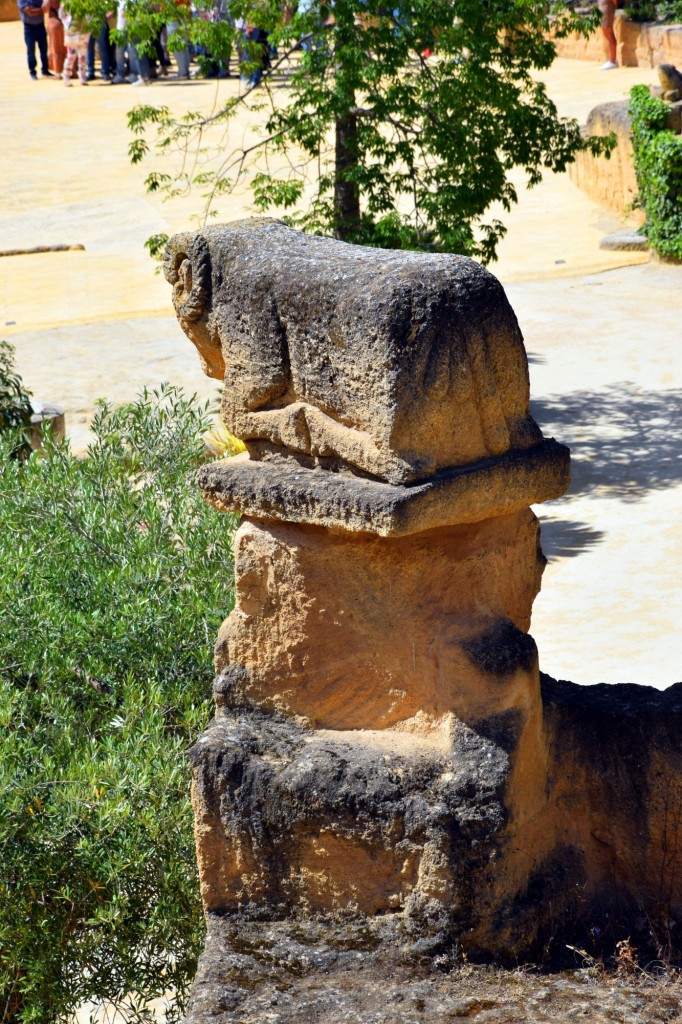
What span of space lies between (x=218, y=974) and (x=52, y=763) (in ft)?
3.77

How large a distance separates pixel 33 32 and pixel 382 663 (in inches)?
953

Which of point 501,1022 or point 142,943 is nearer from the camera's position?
point 501,1022

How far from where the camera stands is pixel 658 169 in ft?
44.9

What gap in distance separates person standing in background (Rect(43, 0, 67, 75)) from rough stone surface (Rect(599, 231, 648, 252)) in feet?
43.4

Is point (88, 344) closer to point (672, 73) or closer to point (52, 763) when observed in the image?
point (672, 73)

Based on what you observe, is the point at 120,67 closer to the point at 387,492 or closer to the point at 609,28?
the point at 609,28

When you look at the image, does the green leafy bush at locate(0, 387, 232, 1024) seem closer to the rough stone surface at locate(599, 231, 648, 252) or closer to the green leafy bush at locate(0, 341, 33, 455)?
the green leafy bush at locate(0, 341, 33, 455)

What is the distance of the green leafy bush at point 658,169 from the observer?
13.5 meters

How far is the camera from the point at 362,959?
3.29m

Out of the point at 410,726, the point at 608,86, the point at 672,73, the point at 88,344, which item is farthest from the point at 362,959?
the point at 608,86

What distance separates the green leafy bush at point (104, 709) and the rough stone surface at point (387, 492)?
3.72 ft

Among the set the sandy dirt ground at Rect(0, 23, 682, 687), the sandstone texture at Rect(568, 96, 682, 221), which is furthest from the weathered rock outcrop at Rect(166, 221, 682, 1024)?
the sandstone texture at Rect(568, 96, 682, 221)

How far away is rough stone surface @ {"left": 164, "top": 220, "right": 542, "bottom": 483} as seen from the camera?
3.16 m

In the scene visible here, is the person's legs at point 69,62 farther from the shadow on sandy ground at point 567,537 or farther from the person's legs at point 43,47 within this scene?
the shadow on sandy ground at point 567,537
